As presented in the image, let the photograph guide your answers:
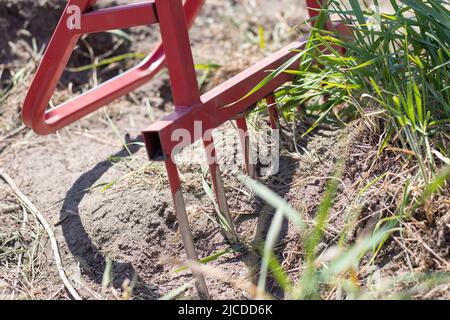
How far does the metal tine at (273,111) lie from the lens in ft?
7.72

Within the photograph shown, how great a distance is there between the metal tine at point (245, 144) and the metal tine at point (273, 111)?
136mm

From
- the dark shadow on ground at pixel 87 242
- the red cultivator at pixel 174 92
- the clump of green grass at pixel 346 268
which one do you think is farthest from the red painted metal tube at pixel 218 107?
the dark shadow on ground at pixel 87 242

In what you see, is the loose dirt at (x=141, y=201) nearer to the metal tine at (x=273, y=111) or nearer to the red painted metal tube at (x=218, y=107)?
the metal tine at (x=273, y=111)

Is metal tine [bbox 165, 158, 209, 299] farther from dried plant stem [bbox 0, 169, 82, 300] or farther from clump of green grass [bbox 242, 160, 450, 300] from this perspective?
dried plant stem [bbox 0, 169, 82, 300]

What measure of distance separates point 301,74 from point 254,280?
0.69 m

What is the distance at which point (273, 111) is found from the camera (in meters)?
2.38

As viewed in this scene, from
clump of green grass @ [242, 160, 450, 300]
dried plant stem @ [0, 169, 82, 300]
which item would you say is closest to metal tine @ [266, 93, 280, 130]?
clump of green grass @ [242, 160, 450, 300]

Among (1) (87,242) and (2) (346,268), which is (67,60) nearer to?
(1) (87,242)

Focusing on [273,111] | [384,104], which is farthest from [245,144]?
[384,104]

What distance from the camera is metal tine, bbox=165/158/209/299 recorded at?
1.93 m

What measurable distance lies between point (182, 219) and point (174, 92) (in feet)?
1.12
